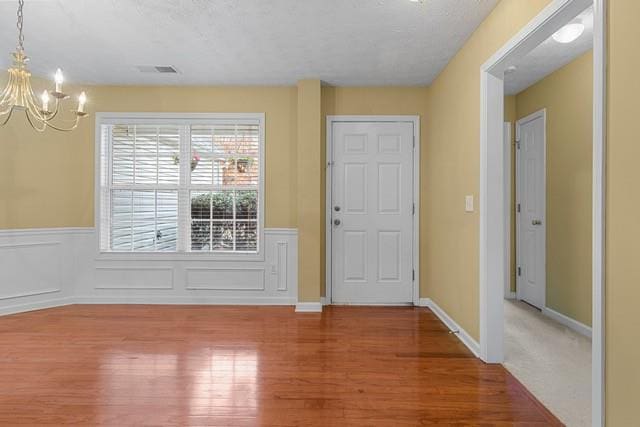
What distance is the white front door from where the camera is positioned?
448 centimetres

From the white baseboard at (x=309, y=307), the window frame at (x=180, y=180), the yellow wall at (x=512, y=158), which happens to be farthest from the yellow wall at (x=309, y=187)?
the yellow wall at (x=512, y=158)

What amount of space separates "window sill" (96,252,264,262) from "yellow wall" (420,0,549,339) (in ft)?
6.62

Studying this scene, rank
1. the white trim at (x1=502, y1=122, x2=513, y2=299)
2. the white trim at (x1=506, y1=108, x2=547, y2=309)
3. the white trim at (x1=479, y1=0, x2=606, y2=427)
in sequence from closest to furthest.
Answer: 1. the white trim at (x1=479, y1=0, x2=606, y2=427)
2. the white trim at (x1=506, y1=108, x2=547, y2=309)
3. the white trim at (x1=502, y1=122, x2=513, y2=299)

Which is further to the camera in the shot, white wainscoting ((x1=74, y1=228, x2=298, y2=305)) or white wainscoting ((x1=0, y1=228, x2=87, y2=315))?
white wainscoting ((x1=74, y1=228, x2=298, y2=305))

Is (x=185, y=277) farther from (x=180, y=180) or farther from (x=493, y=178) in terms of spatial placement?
(x=493, y=178)

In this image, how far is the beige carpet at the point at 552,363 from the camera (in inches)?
88.0

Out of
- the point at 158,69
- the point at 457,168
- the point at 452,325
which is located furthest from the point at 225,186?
the point at 452,325

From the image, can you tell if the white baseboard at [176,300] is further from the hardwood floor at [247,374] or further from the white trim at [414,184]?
the white trim at [414,184]

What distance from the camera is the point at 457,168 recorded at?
3477 mm

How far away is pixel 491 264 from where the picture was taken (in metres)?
2.83

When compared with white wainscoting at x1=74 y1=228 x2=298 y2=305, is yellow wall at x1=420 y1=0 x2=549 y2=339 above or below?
above

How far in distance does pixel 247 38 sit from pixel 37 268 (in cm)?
341

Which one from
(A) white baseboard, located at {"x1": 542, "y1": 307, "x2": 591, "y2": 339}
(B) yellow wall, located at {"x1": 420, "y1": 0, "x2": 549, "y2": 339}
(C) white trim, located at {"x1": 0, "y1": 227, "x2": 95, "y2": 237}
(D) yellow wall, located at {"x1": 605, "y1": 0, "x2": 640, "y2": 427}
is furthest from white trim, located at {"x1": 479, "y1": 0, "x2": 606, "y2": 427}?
(C) white trim, located at {"x1": 0, "y1": 227, "x2": 95, "y2": 237}

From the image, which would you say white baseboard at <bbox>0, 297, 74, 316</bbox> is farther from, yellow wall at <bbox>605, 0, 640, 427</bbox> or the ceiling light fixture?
the ceiling light fixture
